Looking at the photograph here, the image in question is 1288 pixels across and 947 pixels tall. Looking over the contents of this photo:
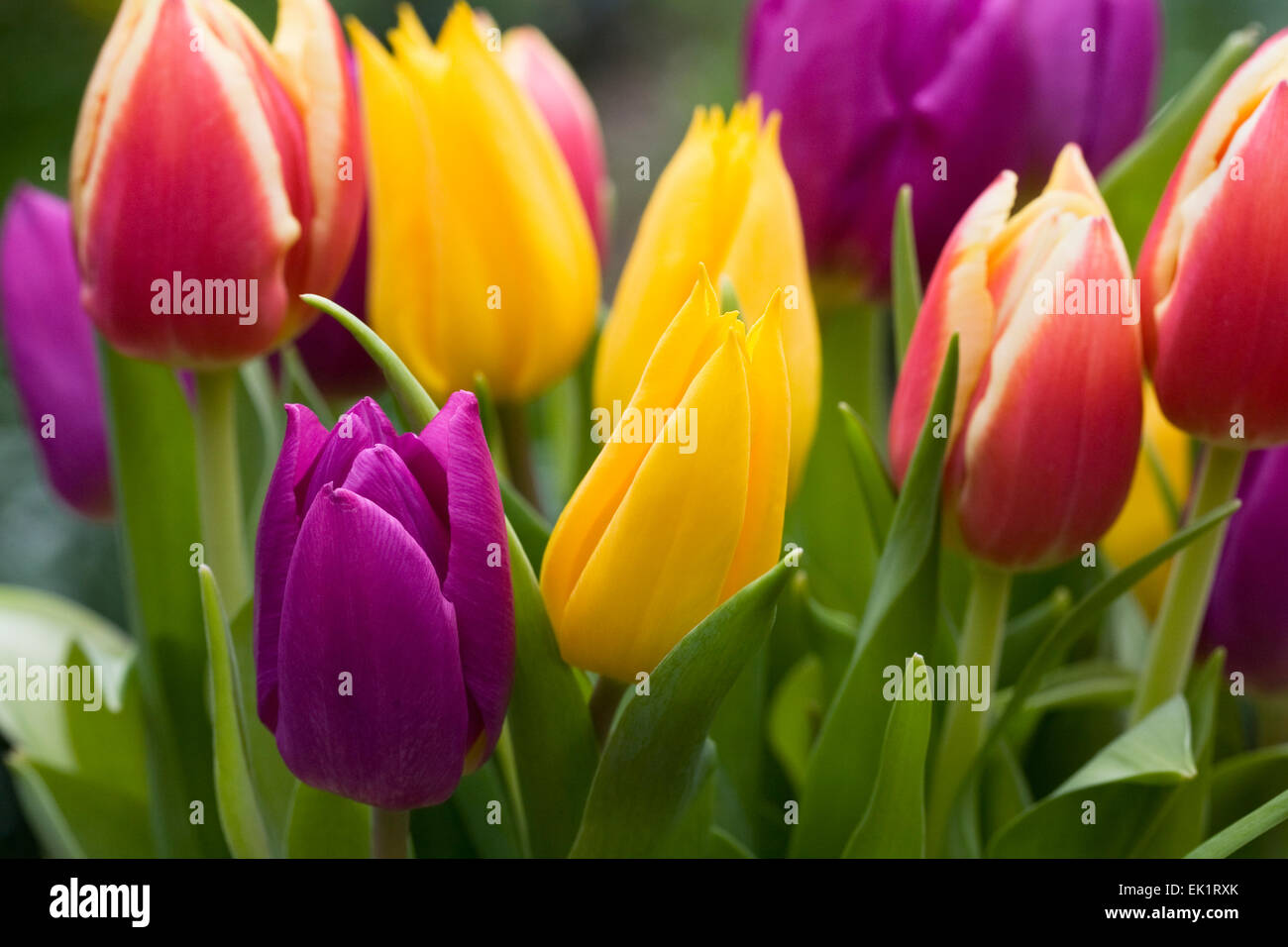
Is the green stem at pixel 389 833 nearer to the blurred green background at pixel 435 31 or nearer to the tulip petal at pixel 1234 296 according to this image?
the tulip petal at pixel 1234 296

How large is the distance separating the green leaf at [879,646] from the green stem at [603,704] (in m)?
0.07

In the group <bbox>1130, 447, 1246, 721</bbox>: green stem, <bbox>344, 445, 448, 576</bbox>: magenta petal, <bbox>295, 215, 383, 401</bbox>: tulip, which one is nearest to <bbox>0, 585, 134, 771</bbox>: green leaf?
<bbox>295, 215, 383, 401</bbox>: tulip

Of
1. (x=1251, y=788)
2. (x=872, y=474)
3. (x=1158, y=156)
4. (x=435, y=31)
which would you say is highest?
(x=435, y=31)

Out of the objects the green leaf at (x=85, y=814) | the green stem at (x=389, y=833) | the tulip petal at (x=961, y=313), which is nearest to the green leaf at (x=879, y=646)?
the tulip petal at (x=961, y=313)

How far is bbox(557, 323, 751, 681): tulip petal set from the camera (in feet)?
0.87

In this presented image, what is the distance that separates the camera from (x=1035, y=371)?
30 centimetres

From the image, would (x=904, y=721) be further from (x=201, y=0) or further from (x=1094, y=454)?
(x=201, y=0)

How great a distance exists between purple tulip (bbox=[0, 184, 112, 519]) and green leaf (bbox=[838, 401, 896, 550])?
0.87 ft

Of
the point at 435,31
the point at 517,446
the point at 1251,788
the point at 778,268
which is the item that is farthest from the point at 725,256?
the point at 435,31

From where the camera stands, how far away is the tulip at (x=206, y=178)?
318 mm

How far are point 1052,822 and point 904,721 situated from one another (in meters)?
0.08

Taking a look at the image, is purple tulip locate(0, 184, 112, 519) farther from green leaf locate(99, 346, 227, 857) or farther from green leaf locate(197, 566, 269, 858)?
green leaf locate(197, 566, 269, 858)

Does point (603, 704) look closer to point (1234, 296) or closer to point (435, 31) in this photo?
A: point (1234, 296)

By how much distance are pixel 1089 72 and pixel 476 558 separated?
0.93 ft
